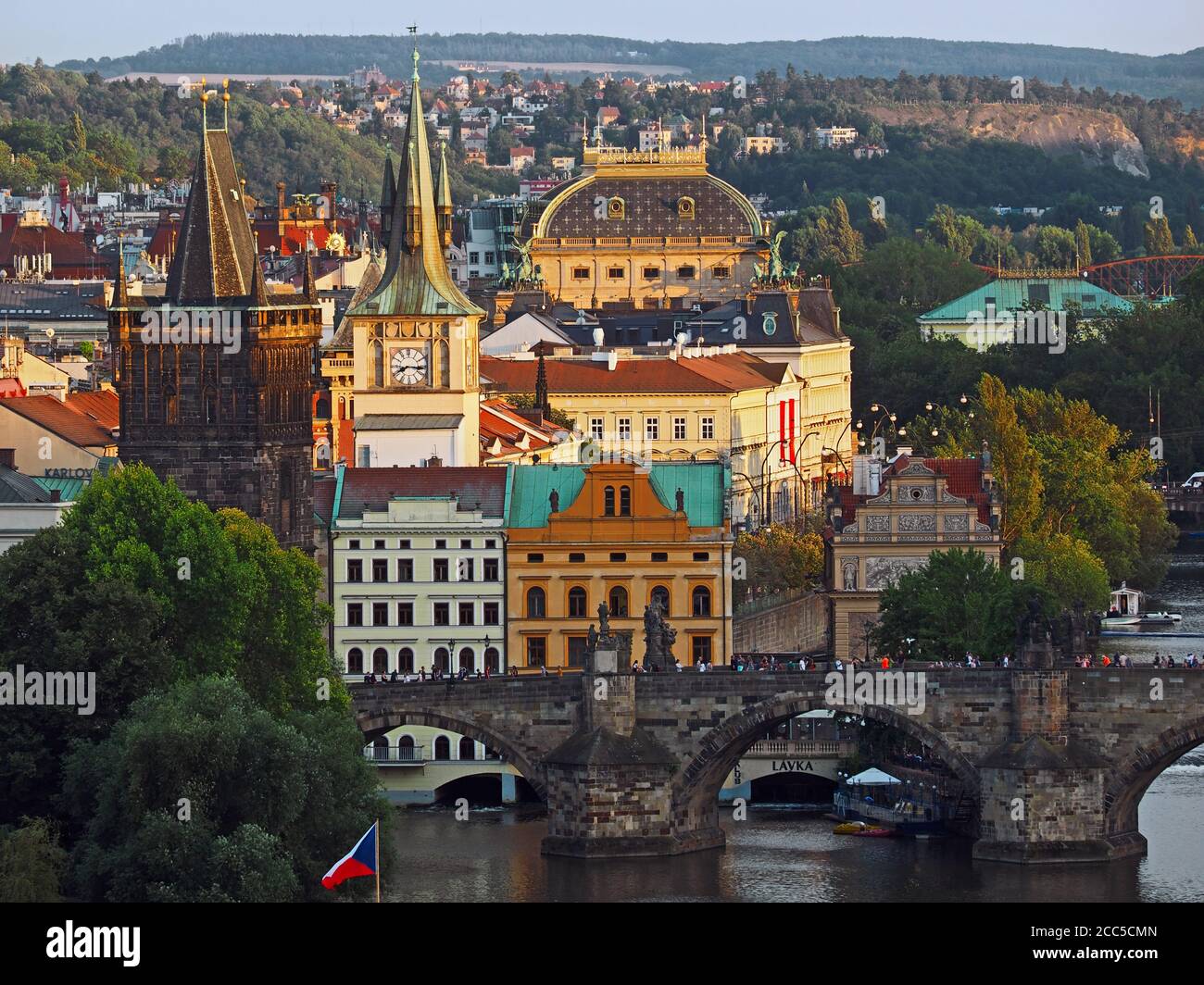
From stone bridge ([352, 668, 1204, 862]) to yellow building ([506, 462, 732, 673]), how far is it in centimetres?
1450

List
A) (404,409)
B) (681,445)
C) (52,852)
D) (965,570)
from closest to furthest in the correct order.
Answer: (52,852) → (965,570) → (404,409) → (681,445)

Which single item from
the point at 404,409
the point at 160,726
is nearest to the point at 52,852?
the point at 160,726

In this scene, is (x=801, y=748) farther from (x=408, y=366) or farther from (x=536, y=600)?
(x=408, y=366)

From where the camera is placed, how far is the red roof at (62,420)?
151625 mm

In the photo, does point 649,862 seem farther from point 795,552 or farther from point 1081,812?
point 795,552

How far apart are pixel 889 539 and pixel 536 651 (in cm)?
1345

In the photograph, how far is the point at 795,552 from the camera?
15900cm

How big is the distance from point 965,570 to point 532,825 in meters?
15.9

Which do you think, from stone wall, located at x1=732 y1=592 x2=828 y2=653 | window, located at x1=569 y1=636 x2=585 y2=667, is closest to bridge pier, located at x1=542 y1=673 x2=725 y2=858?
window, located at x1=569 y1=636 x2=585 y2=667

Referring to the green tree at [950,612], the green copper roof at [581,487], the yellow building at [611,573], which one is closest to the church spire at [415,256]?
the green copper roof at [581,487]

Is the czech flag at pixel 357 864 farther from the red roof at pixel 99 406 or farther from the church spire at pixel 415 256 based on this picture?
the church spire at pixel 415 256

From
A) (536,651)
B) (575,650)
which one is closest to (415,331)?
(536,651)

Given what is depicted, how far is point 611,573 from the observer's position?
141 metres

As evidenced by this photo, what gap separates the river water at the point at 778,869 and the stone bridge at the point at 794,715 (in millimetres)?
1129
